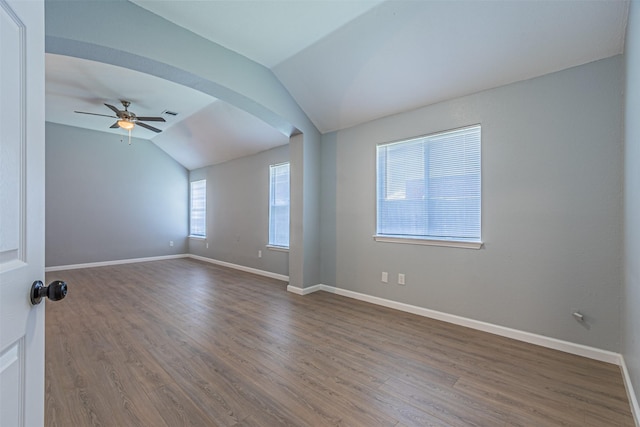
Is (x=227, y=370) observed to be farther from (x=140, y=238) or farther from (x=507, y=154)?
(x=140, y=238)

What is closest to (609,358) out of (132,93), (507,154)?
(507,154)

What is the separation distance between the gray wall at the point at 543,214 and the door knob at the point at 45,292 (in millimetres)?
3164

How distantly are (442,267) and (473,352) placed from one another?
3.05 feet

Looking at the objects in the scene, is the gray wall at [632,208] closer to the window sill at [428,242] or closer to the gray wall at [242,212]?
the window sill at [428,242]

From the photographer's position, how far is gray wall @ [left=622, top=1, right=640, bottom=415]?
1.67 metres

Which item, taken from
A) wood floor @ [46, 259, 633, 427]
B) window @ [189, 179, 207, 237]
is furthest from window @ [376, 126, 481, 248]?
window @ [189, 179, 207, 237]

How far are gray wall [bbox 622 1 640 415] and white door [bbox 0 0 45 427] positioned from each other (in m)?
2.69

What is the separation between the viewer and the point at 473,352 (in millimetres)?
2461

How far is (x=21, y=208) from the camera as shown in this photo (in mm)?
722

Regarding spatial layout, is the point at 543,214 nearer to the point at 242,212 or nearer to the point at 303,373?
the point at 303,373

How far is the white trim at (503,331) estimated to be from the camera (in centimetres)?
232

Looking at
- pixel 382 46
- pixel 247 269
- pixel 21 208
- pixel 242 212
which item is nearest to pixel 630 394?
pixel 21 208

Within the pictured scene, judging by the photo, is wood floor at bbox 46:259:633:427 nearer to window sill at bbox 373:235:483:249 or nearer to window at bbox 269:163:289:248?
window sill at bbox 373:235:483:249

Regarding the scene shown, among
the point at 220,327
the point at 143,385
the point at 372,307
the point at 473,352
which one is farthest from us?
the point at 372,307
